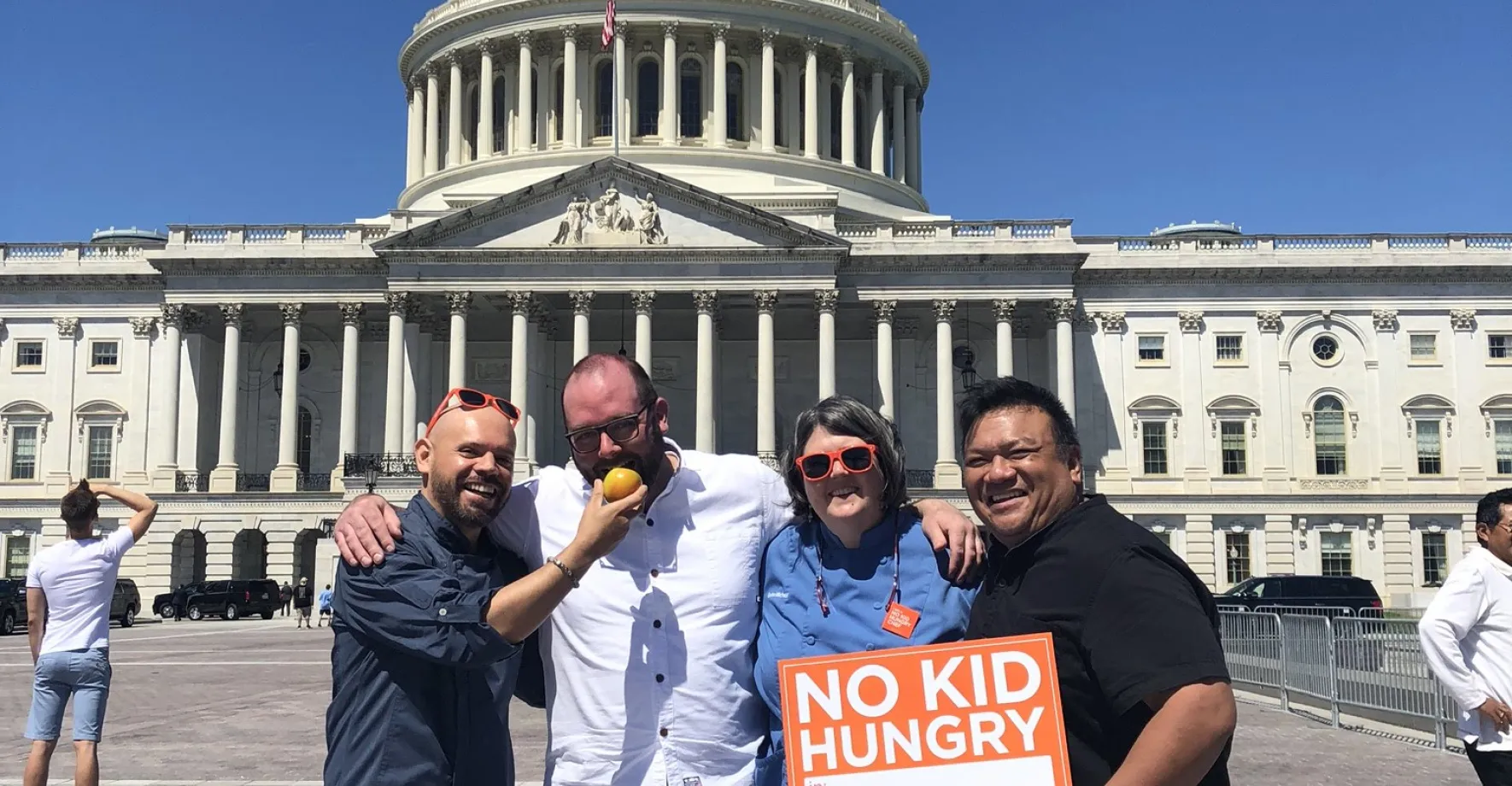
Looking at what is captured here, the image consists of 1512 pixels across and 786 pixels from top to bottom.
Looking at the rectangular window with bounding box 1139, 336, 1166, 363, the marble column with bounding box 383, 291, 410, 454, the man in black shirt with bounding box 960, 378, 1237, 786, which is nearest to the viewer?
the man in black shirt with bounding box 960, 378, 1237, 786

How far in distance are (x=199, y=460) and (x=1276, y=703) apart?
160 feet

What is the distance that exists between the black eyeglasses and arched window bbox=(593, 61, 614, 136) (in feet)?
216

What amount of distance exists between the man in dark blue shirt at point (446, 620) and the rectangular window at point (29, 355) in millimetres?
61903

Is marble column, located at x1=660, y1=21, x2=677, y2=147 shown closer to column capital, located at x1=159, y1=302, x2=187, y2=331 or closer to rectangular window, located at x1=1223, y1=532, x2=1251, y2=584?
column capital, located at x1=159, y1=302, x2=187, y2=331

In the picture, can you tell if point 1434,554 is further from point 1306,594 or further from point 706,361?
point 706,361

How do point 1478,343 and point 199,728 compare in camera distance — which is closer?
point 199,728

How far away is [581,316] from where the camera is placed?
53.6 metres

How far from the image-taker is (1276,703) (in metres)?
21.5

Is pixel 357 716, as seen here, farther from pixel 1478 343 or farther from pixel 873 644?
pixel 1478 343

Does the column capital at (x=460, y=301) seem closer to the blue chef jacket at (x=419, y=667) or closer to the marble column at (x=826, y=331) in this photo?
the marble column at (x=826, y=331)

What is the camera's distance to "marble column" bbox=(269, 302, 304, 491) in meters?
55.6

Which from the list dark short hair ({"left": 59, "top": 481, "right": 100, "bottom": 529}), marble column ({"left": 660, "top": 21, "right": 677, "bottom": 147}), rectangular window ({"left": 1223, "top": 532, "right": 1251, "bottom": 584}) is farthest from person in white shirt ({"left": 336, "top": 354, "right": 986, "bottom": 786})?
marble column ({"left": 660, "top": 21, "right": 677, "bottom": 147})

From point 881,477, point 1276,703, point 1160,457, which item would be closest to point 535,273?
point 1160,457

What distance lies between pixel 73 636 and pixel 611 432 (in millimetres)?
6118
